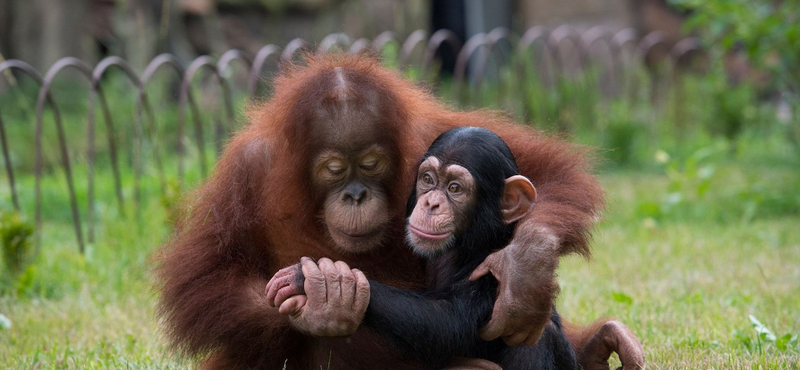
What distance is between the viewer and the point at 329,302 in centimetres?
282

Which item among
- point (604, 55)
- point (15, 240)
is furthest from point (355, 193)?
point (604, 55)

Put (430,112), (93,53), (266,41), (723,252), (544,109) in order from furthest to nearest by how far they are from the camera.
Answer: (266,41)
(93,53)
(544,109)
(723,252)
(430,112)

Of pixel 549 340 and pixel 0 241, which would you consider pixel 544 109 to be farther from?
pixel 549 340

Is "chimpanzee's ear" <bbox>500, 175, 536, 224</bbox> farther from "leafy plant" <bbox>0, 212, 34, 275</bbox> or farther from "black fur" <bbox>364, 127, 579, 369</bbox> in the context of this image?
"leafy plant" <bbox>0, 212, 34, 275</bbox>

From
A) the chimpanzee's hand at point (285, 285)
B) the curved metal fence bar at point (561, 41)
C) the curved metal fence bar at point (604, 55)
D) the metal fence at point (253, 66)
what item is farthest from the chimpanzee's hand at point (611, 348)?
the curved metal fence bar at point (604, 55)

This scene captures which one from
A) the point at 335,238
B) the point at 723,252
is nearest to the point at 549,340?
the point at 335,238

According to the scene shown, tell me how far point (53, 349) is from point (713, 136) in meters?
8.35

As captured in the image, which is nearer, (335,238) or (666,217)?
(335,238)

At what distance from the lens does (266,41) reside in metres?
14.0

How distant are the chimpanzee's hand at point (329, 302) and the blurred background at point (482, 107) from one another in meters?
1.11

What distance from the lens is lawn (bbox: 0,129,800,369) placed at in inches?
154

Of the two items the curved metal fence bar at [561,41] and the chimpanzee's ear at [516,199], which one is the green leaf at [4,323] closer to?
the chimpanzee's ear at [516,199]

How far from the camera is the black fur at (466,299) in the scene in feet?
9.66

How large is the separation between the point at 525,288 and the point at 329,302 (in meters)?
0.60
